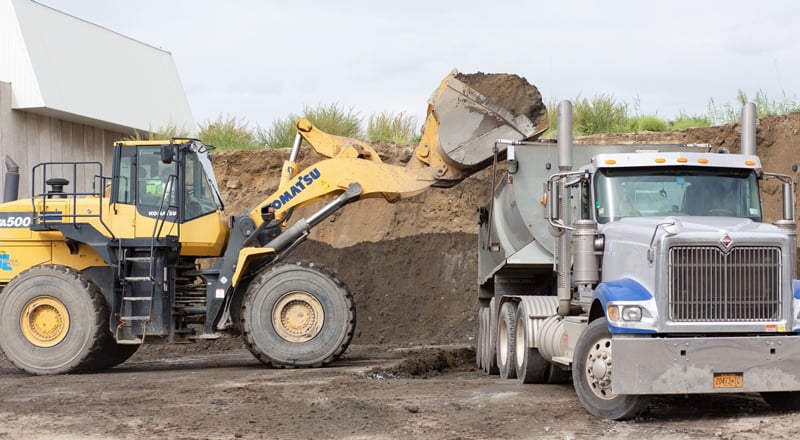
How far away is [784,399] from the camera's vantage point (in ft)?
36.1

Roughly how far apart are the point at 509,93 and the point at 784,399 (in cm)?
620

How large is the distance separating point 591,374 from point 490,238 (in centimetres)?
615

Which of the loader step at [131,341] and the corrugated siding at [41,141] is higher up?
the corrugated siding at [41,141]

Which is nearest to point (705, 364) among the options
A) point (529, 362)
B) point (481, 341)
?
point (529, 362)

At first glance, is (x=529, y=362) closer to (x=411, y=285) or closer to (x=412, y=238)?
(x=411, y=285)

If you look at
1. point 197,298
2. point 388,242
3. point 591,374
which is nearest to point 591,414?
point 591,374

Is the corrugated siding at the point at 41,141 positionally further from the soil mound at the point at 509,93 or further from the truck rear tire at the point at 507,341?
the truck rear tire at the point at 507,341

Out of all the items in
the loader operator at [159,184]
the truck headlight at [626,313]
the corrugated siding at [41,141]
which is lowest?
the truck headlight at [626,313]

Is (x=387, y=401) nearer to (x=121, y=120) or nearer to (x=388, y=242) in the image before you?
(x=388, y=242)

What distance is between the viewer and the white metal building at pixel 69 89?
25922 mm

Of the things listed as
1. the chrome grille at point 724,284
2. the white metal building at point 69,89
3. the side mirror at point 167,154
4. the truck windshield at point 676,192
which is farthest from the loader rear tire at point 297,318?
the white metal building at point 69,89

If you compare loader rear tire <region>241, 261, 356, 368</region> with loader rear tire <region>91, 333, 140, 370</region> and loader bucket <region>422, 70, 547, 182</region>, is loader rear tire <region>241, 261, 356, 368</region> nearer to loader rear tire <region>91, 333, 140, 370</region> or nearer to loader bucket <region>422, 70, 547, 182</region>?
loader rear tire <region>91, 333, 140, 370</region>

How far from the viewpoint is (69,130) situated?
91.0 ft

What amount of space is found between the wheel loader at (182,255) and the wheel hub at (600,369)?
5.24 metres
